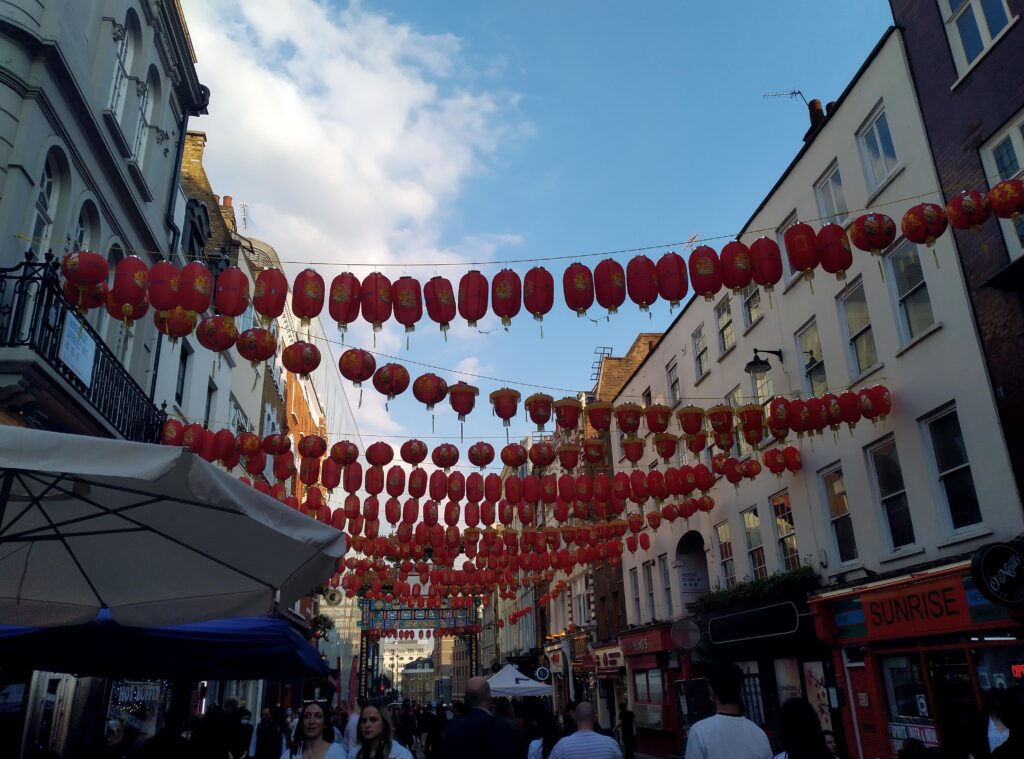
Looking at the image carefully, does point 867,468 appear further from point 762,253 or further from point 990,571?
point 762,253

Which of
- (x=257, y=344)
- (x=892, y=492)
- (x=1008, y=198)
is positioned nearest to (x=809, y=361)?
(x=892, y=492)

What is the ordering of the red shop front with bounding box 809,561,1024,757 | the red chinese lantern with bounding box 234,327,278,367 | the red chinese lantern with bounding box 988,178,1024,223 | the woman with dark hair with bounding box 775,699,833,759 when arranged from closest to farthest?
the woman with dark hair with bounding box 775,699,833,759 < the red chinese lantern with bounding box 988,178,1024,223 < the red shop front with bounding box 809,561,1024,757 < the red chinese lantern with bounding box 234,327,278,367

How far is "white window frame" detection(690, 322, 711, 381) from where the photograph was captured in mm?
22312

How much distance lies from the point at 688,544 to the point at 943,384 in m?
13.0

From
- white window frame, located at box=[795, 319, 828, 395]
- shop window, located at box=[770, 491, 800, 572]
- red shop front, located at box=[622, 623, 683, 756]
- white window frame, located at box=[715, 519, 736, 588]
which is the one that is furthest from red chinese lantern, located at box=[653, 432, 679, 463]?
red shop front, located at box=[622, 623, 683, 756]

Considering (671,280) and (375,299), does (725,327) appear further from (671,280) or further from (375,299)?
(375,299)

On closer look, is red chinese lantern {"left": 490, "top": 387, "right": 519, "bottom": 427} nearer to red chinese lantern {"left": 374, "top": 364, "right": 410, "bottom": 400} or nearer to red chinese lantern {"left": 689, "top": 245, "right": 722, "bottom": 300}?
red chinese lantern {"left": 374, "top": 364, "right": 410, "bottom": 400}

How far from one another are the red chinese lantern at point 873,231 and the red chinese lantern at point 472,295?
198 inches

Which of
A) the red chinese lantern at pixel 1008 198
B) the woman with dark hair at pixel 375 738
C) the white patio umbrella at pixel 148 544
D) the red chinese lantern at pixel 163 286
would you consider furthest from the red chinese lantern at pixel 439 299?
the red chinese lantern at pixel 1008 198

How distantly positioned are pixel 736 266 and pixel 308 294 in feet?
19.6

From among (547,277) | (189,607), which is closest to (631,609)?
(547,277)

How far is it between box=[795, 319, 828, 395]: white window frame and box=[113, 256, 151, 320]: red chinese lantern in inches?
491

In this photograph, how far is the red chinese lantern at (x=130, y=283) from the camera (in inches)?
378

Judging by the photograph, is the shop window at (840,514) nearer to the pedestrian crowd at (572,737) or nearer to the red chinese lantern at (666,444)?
the red chinese lantern at (666,444)
